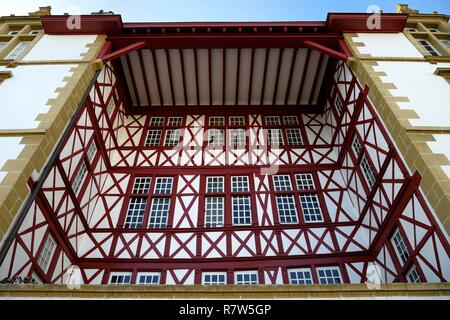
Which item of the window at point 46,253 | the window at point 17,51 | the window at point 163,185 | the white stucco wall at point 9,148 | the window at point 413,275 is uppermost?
the window at point 17,51

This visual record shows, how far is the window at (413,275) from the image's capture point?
877cm

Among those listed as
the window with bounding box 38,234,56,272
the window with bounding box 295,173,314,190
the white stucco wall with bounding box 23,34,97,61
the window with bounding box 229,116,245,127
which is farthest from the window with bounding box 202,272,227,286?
the white stucco wall with bounding box 23,34,97,61

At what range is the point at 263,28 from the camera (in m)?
13.3

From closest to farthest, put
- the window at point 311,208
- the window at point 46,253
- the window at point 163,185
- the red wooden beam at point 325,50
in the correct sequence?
the window at point 46,253 → the window at point 311,208 → the red wooden beam at point 325,50 → the window at point 163,185

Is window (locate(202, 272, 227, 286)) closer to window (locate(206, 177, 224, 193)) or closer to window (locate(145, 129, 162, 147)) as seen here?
window (locate(206, 177, 224, 193))

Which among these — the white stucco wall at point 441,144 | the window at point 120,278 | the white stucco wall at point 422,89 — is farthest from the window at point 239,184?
the white stucco wall at point 441,144

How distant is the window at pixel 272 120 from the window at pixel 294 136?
0.60m

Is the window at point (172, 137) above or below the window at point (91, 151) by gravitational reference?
above

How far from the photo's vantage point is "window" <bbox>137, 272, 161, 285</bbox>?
34.1ft

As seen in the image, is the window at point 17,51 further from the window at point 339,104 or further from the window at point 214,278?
the window at point 339,104

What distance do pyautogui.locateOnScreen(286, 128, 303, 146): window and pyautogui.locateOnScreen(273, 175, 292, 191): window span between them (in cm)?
174

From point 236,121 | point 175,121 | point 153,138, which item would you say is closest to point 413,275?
point 236,121
